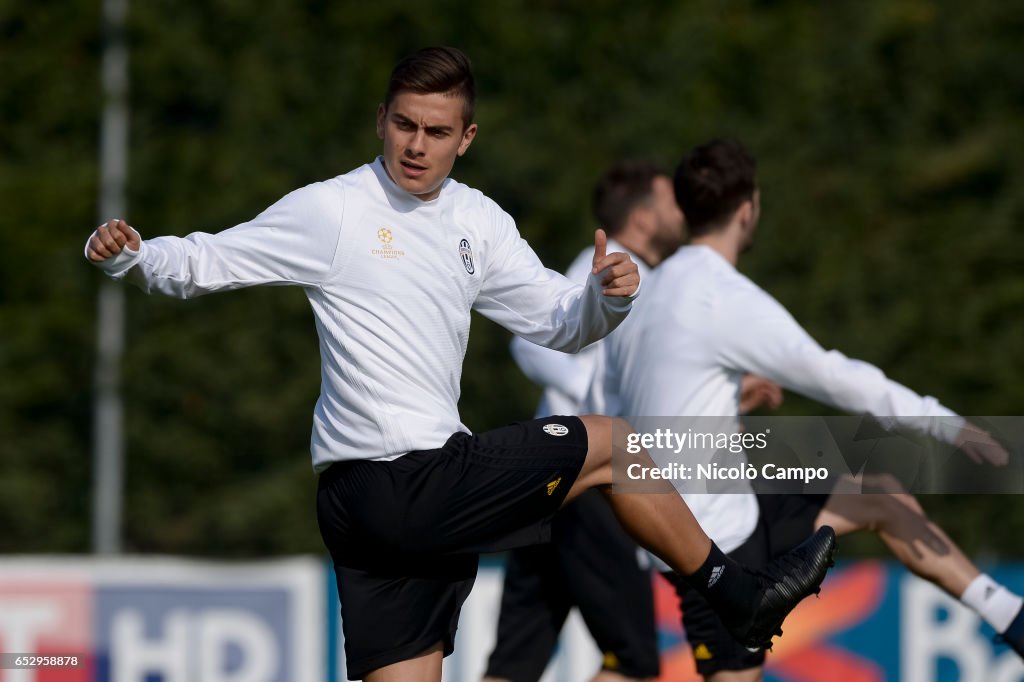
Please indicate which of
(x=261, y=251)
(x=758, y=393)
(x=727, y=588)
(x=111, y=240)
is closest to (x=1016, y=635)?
(x=758, y=393)

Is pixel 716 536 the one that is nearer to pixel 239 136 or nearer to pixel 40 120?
pixel 239 136

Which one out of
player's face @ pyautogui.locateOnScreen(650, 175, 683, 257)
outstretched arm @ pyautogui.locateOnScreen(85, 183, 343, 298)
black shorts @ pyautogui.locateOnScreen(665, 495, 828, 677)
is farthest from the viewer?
player's face @ pyautogui.locateOnScreen(650, 175, 683, 257)

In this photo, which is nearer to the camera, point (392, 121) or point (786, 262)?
point (392, 121)

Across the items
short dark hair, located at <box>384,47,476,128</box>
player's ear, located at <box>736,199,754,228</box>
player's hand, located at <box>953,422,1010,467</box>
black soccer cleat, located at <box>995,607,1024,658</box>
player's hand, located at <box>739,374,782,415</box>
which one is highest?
short dark hair, located at <box>384,47,476,128</box>

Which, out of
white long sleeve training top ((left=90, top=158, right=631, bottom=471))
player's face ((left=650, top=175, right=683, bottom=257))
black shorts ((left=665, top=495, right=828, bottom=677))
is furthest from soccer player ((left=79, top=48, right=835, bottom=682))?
player's face ((left=650, top=175, right=683, bottom=257))

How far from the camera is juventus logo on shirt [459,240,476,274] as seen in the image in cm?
369

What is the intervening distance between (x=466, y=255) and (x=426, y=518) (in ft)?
2.21

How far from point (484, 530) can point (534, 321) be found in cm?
57

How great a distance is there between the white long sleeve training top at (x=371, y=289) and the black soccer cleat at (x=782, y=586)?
0.79 m

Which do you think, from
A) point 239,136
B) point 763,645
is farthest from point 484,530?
point 239,136

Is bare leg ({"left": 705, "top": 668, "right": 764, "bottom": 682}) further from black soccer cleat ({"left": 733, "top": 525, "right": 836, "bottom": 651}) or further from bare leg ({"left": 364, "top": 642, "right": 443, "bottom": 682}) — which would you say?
bare leg ({"left": 364, "top": 642, "right": 443, "bottom": 682})

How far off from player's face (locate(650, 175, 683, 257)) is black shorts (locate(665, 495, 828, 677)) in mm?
1198

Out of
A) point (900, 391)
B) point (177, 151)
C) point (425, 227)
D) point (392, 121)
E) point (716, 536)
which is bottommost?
point (716, 536)

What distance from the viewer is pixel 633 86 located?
939 centimetres
